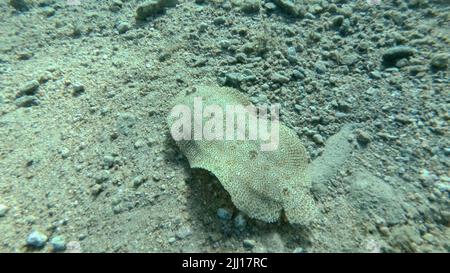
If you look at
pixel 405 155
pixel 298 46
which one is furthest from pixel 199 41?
pixel 405 155

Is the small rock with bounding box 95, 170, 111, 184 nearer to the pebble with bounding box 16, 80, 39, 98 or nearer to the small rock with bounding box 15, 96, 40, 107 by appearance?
the small rock with bounding box 15, 96, 40, 107

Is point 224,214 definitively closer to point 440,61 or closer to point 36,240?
point 36,240

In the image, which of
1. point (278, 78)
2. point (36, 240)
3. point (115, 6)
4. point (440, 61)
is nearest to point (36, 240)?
point (36, 240)

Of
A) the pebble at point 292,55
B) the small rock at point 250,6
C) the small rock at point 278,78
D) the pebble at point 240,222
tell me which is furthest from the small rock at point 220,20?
the pebble at point 240,222

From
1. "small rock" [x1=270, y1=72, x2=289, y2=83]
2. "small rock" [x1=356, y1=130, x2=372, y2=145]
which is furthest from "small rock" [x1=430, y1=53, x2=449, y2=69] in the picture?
"small rock" [x1=270, y1=72, x2=289, y2=83]

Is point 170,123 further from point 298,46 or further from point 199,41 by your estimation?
point 298,46

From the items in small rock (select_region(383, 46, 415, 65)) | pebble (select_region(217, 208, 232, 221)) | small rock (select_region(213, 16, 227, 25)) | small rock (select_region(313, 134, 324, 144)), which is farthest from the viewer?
small rock (select_region(213, 16, 227, 25))
